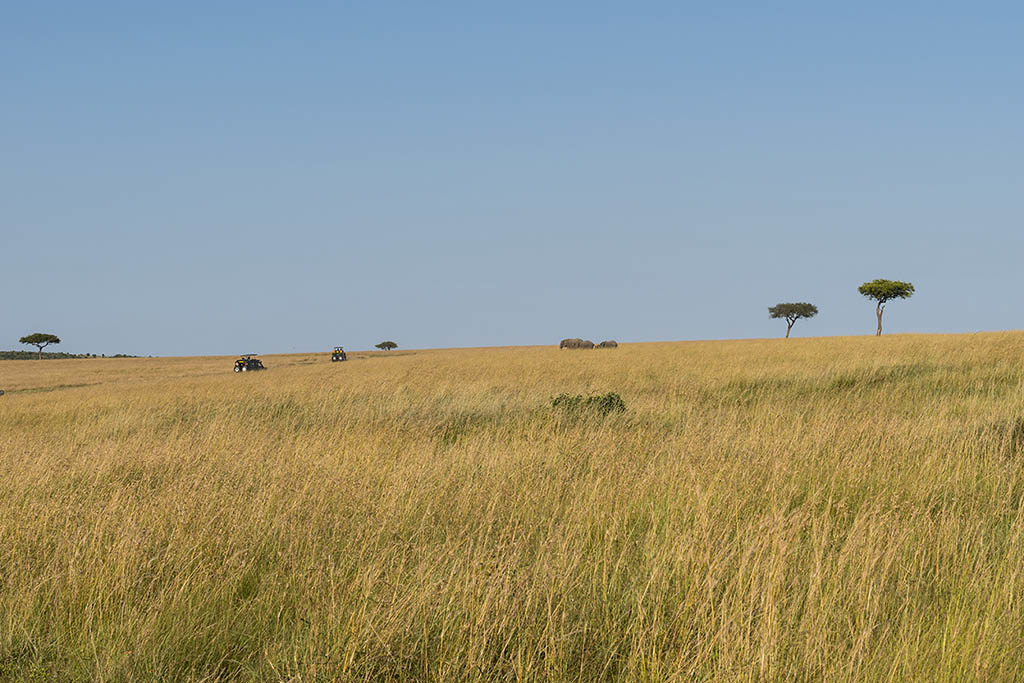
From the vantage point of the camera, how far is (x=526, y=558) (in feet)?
14.9

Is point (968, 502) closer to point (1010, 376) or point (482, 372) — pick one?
point (1010, 376)

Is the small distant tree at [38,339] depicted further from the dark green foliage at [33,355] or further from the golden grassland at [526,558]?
the golden grassland at [526,558]

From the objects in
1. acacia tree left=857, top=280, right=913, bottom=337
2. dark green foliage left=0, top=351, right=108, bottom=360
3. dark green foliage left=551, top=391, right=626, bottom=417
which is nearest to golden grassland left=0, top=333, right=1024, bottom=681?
dark green foliage left=551, top=391, right=626, bottom=417

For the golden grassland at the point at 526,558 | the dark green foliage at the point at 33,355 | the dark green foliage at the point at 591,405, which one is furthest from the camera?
the dark green foliage at the point at 33,355

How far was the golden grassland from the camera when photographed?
3.49 m

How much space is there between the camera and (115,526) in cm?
536

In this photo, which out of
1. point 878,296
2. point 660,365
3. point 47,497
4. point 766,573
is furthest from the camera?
point 878,296

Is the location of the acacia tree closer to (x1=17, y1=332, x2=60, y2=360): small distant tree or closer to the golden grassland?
the golden grassland

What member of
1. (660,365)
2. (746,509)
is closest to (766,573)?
(746,509)

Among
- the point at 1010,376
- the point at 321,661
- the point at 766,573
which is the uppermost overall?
the point at 1010,376

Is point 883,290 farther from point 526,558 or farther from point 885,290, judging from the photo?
point 526,558

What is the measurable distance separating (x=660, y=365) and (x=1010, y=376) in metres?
10.3

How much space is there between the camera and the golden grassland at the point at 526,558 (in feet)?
11.4

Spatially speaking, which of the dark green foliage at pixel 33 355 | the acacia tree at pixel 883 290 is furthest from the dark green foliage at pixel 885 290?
the dark green foliage at pixel 33 355
